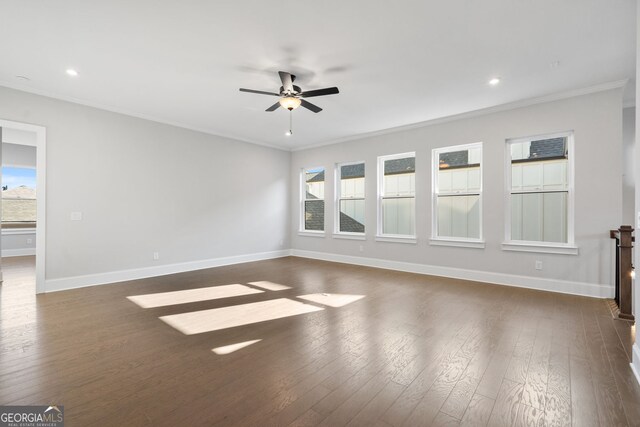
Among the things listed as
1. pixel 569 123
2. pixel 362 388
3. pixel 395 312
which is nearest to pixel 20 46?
pixel 362 388

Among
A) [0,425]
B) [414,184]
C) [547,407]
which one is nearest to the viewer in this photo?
[0,425]

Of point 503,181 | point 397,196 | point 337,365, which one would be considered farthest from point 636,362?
point 397,196

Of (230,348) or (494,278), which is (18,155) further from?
(494,278)

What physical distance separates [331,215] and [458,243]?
3065 millimetres

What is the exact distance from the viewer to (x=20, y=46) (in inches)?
120

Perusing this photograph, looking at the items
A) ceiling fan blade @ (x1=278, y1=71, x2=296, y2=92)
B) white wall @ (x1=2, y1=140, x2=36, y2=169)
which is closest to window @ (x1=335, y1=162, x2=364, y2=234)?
ceiling fan blade @ (x1=278, y1=71, x2=296, y2=92)

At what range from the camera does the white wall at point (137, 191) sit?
171 inches

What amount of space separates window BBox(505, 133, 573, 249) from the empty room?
0.11 feet

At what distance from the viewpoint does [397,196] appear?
6.14 metres

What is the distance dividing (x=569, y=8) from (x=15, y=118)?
6768 millimetres

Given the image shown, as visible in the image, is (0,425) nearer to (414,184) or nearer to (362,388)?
(362,388)

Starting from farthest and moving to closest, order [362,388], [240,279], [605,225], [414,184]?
[414,184]
[240,279]
[605,225]
[362,388]

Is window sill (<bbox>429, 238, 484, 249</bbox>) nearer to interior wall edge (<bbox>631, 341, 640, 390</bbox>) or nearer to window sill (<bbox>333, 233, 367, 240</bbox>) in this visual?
window sill (<bbox>333, 233, 367, 240</bbox>)

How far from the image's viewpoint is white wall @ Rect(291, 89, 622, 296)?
396cm
